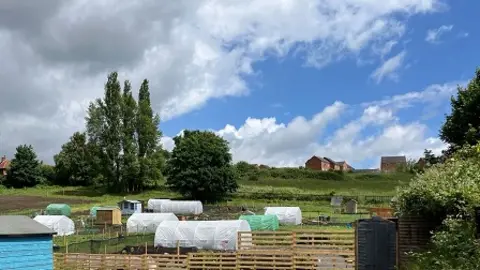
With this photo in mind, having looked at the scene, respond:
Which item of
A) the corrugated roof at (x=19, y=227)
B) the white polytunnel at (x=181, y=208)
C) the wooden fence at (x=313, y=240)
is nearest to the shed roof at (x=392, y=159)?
the white polytunnel at (x=181, y=208)

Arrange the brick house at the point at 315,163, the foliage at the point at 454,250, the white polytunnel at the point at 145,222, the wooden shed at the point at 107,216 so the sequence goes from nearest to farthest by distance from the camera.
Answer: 1. the foliage at the point at 454,250
2. the white polytunnel at the point at 145,222
3. the wooden shed at the point at 107,216
4. the brick house at the point at 315,163

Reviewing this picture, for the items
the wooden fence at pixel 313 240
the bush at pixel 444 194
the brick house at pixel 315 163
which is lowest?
the wooden fence at pixel 313 240

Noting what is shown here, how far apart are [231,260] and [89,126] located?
61.3 metres

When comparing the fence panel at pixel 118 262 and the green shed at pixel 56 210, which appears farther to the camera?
the green shed at pixel 56 210

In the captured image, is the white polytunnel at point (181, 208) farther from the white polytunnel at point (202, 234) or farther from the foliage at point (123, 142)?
the white polytunnel at point (202, 234)

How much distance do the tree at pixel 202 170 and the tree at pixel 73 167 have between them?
19410 mm

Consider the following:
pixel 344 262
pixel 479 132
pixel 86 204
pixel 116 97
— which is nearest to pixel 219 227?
pixel 344 262

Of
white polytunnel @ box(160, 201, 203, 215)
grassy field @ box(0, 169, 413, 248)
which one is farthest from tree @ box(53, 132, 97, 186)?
white polytunnel @ box(160, 201, 203, 215)

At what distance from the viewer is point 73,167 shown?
90.3m

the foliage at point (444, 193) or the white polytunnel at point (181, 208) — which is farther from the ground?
the foliage at point (444, 193)

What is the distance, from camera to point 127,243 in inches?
1270

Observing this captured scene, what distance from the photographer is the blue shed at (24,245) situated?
18109mm

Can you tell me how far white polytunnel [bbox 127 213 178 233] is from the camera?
146ft

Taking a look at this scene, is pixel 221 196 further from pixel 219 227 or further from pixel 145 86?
pixel 219 227
